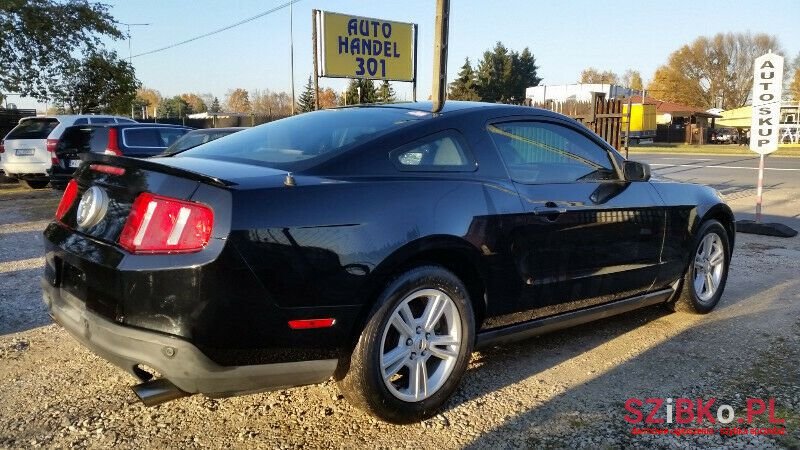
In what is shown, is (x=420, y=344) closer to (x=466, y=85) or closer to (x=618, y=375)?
(x=618, y=375)

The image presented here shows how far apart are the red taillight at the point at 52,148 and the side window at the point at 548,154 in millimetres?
11023

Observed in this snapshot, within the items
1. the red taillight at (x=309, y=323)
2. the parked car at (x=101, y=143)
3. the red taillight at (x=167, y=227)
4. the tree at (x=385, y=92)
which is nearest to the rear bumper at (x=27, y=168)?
the parked car at (x=101, y=143)

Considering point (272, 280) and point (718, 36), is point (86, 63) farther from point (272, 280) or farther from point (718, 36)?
point (718, 36)

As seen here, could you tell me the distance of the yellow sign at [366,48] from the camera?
16.7m

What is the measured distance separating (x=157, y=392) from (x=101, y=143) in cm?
1069

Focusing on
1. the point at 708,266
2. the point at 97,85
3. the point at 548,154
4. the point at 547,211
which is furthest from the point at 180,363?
the point at 97,85

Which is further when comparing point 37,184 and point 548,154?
point 37,184

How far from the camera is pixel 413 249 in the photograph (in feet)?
9.27

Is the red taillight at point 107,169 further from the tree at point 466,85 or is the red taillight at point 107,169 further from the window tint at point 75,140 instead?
the tree at point 466,85

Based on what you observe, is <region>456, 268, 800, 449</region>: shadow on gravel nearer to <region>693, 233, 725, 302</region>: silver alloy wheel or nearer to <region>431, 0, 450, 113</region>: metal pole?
<region>693, 233, 725, 302</region>: silver alloy wheel

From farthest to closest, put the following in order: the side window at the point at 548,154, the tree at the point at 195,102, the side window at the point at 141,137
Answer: the tree at the point at 195,102, the side window at the point at 141,137, the side window at the point at 548,154

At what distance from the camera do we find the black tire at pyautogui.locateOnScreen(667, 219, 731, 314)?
A: 4.57 meters

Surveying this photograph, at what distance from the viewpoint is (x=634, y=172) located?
4109mm

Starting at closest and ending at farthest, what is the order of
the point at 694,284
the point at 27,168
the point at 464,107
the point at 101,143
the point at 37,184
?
the point at 464,107 → the point at 694,284 → the point at 101,143 → the point at 27,168 → the point at 37,184
